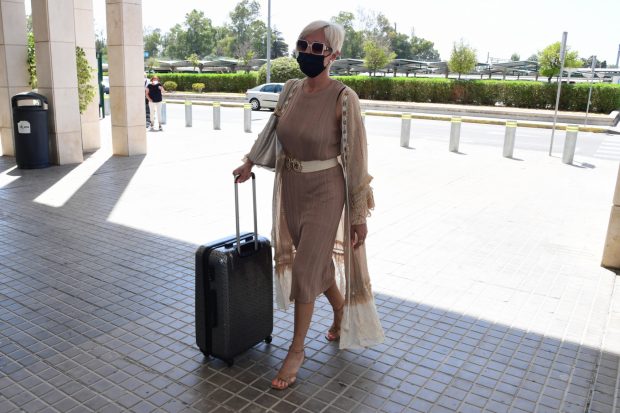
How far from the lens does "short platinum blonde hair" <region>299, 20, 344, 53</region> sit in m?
3.14

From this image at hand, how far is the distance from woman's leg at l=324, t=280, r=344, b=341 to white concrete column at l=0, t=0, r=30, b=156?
962 cm

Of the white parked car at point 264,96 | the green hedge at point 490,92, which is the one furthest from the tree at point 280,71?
the white parked car at point 264,96

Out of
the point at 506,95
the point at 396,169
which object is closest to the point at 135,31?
the point at 396,169

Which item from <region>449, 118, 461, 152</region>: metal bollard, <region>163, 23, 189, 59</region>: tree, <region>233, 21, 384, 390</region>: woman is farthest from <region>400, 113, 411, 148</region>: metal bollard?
<region>163, 23, 189, 59</region>: tree

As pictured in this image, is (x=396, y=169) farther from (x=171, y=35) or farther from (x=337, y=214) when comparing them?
(x=171, y=35)

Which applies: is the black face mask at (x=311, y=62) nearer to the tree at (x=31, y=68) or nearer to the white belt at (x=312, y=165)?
the white belt at (x=312, y=165)

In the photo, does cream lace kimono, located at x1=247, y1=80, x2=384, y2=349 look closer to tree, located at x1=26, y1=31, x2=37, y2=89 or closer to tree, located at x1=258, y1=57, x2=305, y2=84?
tree, located at x1=26, y1=31, x2=37, y2=89

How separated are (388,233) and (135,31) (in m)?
7.68

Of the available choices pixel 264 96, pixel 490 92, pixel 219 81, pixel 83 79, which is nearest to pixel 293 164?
pixel 83 79

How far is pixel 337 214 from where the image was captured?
3.31 meters

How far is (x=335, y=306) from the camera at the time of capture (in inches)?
150

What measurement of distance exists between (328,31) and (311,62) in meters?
0.19

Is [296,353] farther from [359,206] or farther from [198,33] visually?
[198,33]

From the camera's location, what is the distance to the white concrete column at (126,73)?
37.3 ft
